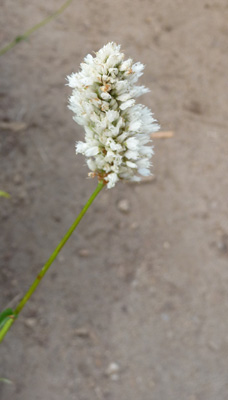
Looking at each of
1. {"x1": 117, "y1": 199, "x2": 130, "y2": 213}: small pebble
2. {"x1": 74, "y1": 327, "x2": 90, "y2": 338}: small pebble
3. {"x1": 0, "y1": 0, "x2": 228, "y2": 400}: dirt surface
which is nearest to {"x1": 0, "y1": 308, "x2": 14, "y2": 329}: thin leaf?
{"x1": 0, "y1": 0, "x2": 228, "y2": 400}: dirt surface

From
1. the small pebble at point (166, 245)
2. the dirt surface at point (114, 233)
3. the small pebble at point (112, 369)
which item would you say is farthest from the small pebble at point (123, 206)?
the small pebble at point (112, 369)

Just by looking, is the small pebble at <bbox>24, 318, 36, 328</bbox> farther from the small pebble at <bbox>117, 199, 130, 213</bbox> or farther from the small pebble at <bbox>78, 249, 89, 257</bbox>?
the small pebble at <bbox>117, 199, 130, 213</bbox>

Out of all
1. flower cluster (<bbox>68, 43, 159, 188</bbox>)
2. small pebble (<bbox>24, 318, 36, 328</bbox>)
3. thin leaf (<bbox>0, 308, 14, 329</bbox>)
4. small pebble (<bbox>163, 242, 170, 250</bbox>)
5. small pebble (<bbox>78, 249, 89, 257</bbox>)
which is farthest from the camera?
small pebble (<bbox>163, 242, 170, 250</bbox>)

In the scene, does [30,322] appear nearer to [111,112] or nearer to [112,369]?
[112,369]

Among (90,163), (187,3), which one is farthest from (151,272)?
(187,3)

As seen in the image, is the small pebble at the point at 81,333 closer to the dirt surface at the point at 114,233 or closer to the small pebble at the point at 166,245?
the dirt surface at the point at 114,233

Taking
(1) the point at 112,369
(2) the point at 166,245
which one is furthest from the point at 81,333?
(2) the point at 166,245
